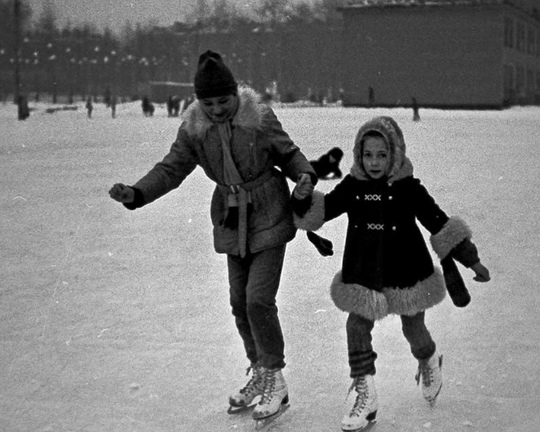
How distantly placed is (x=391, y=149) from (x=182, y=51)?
4259 inches

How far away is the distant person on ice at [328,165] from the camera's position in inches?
158

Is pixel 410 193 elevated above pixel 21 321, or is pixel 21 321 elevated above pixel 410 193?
pixel 410 193

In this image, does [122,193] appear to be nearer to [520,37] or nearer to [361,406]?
[361,406]

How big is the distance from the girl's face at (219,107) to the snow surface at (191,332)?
1.44 m

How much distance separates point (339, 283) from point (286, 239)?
34 centimetres

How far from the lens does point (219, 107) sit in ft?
12.7

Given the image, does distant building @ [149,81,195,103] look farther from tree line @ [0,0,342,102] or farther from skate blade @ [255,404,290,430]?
skate blade @ [255,404,290,430]

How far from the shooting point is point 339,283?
3.95 m

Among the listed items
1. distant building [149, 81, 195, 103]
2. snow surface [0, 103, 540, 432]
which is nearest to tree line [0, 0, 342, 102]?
distant building [149, 81, 195, 103]

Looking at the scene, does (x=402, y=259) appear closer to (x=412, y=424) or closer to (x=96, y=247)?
(x=412, y=424)

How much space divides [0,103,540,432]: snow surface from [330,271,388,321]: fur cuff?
20.3 inches

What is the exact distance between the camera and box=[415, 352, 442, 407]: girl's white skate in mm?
3926

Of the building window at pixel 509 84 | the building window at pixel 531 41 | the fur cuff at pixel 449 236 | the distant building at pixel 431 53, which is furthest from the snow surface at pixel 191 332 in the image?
the building window at pixel 531 41

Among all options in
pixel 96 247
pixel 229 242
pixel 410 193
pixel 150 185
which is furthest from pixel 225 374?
pixel 96 247
